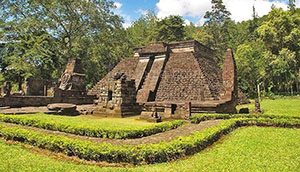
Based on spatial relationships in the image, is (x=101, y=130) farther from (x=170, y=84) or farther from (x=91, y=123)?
(x=170, y=84)

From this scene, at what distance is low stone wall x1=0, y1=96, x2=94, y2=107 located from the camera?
776 inches

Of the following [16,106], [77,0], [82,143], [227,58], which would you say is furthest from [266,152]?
[77,0]

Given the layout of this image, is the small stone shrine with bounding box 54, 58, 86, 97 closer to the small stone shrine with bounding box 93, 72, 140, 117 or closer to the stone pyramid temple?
the stone pyramid temple

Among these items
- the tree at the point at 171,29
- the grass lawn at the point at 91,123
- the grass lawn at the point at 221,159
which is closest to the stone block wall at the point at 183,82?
the grass lawn at the point at 91,123

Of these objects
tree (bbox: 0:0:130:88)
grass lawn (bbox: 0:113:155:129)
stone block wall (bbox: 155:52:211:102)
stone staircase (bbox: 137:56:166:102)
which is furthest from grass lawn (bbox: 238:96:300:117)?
tree (bbox: 0:0:130:88)

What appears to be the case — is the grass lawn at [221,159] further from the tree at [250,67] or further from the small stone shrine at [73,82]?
the tree at [250,67]

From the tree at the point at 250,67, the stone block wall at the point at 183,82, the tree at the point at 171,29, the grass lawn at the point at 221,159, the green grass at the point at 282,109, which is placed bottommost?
the grass lawn at the point at 221,159

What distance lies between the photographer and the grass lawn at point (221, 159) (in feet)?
20.6

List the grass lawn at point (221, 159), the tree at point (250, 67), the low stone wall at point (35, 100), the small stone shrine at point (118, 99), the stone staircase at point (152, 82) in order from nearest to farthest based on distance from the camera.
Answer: the grass lawn at point (221, 159) < the small stone shrine at point (118, 99) < the low stone wall at point (35, 100) < the stone staircase at point (152, 82) < the tree at point (250, 67)

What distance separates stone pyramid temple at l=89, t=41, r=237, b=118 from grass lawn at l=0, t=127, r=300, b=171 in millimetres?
6240

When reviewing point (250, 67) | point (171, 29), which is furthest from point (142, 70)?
point (171, 29)

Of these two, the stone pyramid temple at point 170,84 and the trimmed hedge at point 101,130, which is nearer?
the trimmed hedge at point 101,130

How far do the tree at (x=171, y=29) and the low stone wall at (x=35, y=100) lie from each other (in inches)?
952

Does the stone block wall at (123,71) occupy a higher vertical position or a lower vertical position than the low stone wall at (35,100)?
higher
